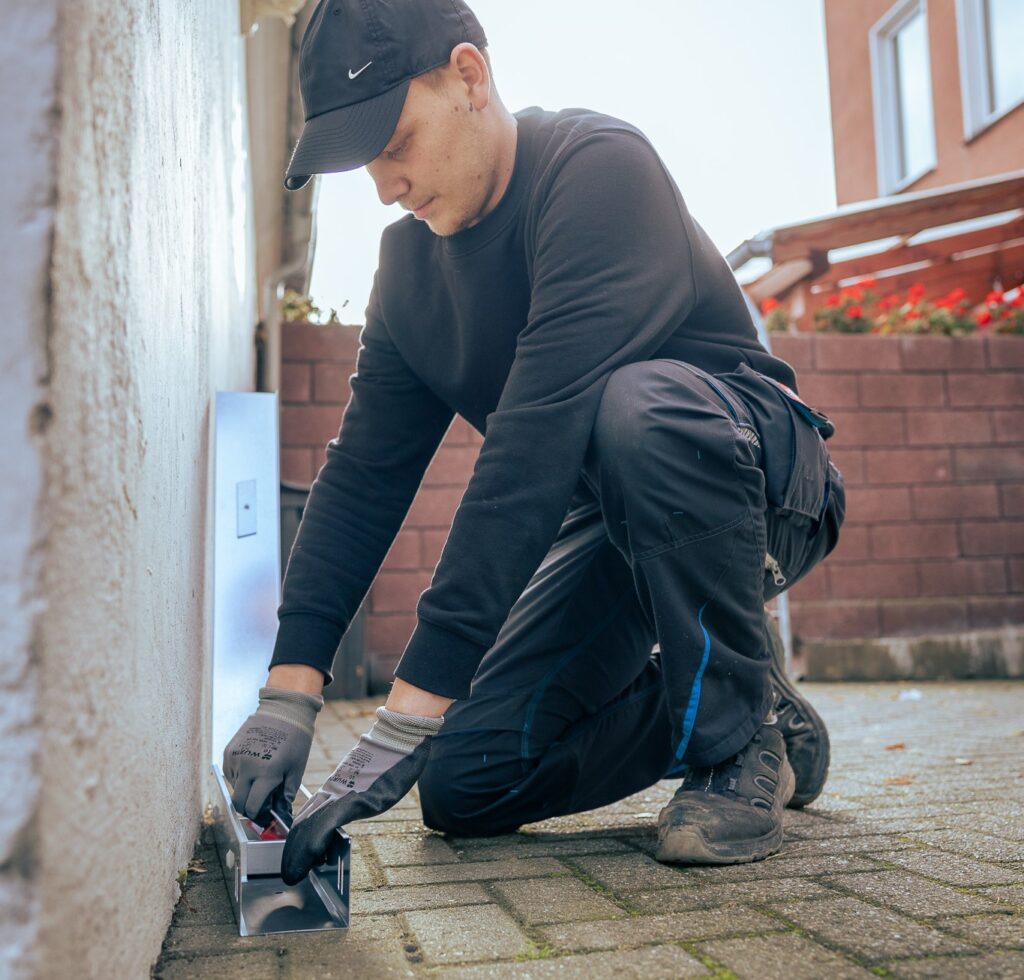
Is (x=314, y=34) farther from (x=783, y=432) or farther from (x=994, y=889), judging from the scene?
(x=994, y=889)

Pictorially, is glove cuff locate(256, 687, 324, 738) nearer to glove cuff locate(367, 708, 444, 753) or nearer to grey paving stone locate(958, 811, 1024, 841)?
glove cuff locate(367, 708, 444, 753)

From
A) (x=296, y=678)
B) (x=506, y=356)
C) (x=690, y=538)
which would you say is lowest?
(x=296, y=678)

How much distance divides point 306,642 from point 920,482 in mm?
4394

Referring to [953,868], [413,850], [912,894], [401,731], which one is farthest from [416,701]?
[953,868]

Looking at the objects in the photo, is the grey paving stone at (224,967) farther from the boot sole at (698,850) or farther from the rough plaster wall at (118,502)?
the boot sole at (698,850)

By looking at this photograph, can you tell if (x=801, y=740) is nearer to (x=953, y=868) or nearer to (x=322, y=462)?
(x=953, y=868)

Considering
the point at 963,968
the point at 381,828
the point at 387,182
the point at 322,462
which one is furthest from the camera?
the point at 322,462

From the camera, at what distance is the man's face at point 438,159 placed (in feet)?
5.40

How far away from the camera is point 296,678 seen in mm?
1637

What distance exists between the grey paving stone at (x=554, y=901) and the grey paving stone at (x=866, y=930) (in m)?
0.23

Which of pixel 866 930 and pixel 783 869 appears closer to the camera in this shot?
pixel 866 930

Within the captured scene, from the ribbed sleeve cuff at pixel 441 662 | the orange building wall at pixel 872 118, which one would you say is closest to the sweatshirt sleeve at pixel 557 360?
the ribbed sleeve cuff at pixel 441 662

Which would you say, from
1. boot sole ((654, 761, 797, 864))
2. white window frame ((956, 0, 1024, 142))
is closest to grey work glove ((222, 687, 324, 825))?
boot sole ((654, 761, 797, 864))

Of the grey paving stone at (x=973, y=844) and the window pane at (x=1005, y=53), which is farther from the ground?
the window pane at (x=1005, y=53)
